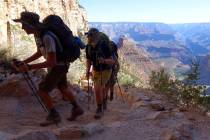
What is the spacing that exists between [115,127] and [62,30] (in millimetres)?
1659

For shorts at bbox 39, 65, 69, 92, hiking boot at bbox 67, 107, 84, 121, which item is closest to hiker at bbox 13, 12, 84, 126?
shorts at bbox 39, 65, 69, 92

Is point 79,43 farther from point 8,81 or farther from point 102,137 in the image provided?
point 8,81

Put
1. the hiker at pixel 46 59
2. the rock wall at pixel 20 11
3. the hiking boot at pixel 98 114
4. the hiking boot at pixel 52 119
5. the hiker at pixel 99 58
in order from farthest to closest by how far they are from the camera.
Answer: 1. the rock wall at pixel 20 11
2. the hiking boot at pixel 98 114
3. the hiker at pixel 99 58
4. the hiking boot at pixel 52 119
5. the hiker at pixel 46 59

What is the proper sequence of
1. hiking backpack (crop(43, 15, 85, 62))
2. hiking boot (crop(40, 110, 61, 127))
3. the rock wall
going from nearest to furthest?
hiking backpack (crop(43, 15, 85, 62))
hiking boot (crop(40, 110, 61, 127))
the rock wall

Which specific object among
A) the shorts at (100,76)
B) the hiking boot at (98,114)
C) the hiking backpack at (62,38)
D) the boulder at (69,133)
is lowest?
the hiking boot at (98,114)

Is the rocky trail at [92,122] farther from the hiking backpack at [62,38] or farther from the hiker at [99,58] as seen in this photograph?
the hiking backpack at [62,38]

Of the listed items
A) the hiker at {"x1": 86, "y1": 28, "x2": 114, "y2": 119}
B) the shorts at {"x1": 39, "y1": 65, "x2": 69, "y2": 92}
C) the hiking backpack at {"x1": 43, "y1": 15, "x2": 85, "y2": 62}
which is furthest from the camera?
the hiker at {"x1": 86, "y1": 28, "x2": 114, "y2": 119}

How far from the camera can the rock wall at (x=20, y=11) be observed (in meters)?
23.2

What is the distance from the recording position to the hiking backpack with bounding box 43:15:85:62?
7.00m

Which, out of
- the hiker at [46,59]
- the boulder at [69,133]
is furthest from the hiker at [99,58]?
the boulder at [69,133]

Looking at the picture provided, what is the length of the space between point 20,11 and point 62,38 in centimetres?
2225

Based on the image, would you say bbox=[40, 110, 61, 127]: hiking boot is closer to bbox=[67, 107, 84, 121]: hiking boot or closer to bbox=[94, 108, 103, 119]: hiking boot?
bbox=[67, 107, 84, 121]: hiking boot

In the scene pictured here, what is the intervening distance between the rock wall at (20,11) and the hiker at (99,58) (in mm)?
10152

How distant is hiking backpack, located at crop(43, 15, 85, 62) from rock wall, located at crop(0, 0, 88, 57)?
36.6ft
